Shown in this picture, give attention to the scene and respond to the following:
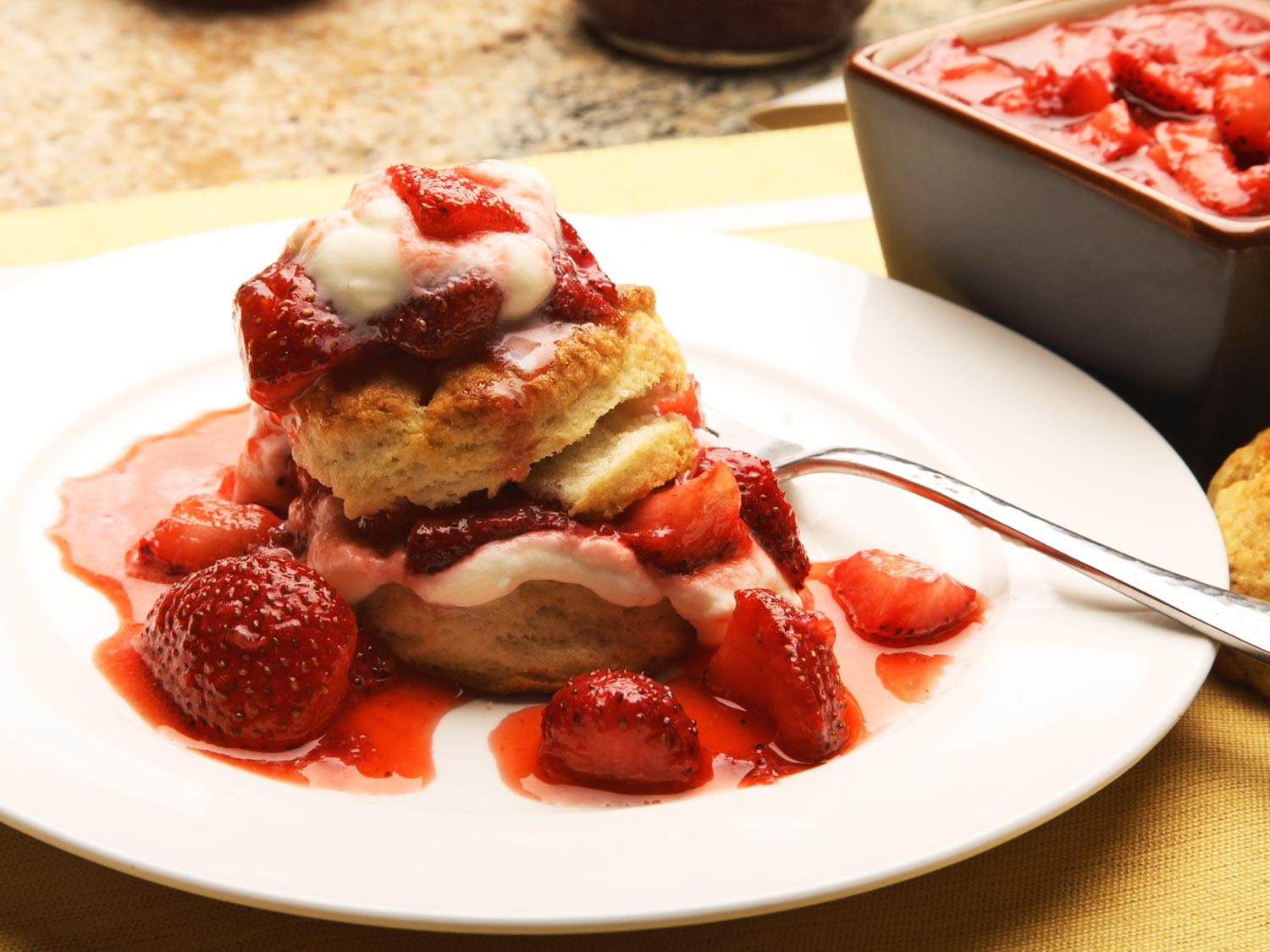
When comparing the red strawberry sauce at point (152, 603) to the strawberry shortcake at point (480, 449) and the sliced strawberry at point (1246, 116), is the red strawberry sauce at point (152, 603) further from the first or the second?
the sliced strawberry at point (1246, 116)

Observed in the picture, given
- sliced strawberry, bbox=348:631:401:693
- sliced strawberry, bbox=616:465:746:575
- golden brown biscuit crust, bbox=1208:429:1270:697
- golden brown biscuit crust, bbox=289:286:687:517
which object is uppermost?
golden brown biscuit crust, bbox=289:286:687:517

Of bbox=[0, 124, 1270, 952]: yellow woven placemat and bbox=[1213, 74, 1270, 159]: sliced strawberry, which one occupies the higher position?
bbox=[1213, 74, 1270, 159]: sliced strawberry

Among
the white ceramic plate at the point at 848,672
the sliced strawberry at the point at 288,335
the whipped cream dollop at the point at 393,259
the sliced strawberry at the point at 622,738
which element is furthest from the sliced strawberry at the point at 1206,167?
the sliced strawberry at the point at 288,335

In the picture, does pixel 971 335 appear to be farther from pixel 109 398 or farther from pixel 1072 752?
pixel 109 398

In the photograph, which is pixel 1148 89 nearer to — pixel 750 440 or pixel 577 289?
pixel 750 440

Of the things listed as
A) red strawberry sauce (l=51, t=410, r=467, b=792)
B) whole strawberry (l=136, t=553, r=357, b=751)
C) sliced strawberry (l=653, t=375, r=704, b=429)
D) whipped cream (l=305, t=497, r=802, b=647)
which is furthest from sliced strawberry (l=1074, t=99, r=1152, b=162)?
whole strawberry (l=136, t=553, r=357, b=751)

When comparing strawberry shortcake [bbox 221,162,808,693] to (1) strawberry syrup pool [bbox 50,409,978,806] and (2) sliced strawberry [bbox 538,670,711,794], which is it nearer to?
(1) strawberry syrup pool [bbox 50,409,978,806]
